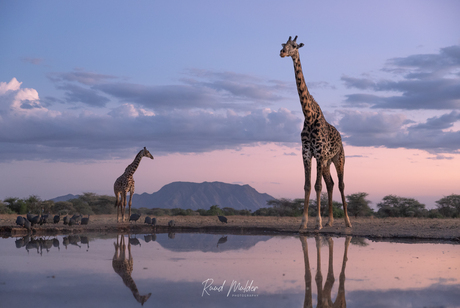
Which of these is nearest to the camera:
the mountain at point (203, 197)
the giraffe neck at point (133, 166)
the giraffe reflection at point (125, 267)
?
the giraffe reflection at point (125, 267)

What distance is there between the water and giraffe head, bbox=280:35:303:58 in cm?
613

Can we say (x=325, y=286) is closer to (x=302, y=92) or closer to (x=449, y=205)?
(x=302, y=92)

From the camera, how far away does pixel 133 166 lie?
21859 mm

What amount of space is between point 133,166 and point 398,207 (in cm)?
2801

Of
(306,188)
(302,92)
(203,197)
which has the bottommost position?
(203,197)

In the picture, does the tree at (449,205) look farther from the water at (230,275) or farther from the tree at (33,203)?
the tree at (33,203)

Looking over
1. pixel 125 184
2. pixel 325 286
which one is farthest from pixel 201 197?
pixel 325 286

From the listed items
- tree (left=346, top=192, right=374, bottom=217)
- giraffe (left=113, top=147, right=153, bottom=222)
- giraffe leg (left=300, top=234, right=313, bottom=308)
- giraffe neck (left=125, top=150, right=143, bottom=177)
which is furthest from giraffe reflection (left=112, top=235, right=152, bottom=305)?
tree (left=346, top=192, right=374, bottom=217)

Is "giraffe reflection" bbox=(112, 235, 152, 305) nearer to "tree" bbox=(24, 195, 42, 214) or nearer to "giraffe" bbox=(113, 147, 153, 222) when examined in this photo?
"giraffe" bbox=(113, 147, 153, 222)

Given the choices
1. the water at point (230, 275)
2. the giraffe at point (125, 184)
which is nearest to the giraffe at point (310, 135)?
the water at point (230, 275)

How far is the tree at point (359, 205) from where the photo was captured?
125 ft

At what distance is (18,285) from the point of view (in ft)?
19.9

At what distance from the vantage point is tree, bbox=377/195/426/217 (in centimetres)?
3818

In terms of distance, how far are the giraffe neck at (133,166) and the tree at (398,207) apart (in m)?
26.5
